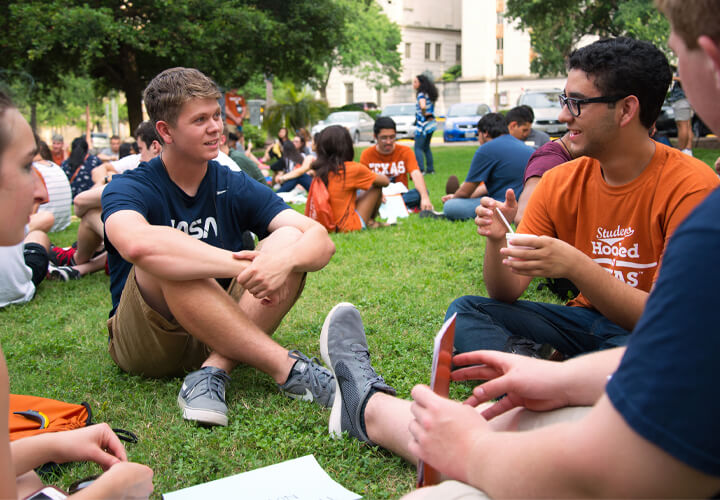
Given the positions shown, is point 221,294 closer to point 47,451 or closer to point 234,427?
point 234,427

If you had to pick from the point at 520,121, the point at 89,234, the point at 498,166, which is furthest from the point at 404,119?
the point at 89,234

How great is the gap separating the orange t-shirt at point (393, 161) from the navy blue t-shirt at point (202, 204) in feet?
18.7

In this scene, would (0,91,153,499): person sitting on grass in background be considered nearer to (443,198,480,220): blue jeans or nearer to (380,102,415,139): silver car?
(443,198,480,220): blue jeans

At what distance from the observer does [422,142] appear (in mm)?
14750

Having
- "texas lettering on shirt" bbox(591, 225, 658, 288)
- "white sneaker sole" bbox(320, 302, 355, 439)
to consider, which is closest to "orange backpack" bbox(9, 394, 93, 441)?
"white sneaker sole" bbox(320, 302, 355, 439)

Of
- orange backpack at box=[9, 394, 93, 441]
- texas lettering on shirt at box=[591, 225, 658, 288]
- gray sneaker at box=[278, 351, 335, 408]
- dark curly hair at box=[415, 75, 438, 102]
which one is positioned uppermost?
dark curly hair at box=[415, 75, 438, 102]

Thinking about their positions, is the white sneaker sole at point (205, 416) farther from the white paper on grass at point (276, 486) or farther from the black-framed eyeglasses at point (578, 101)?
the black-framed eyeglasses at point (578, 101)

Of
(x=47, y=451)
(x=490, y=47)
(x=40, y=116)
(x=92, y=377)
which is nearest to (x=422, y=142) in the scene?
(x=92, y=377)

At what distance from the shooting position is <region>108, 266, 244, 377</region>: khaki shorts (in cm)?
311

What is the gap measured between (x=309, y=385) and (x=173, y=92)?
1.64m

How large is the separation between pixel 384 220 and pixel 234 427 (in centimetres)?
594

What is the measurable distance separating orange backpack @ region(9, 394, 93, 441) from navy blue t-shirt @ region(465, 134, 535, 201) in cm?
519

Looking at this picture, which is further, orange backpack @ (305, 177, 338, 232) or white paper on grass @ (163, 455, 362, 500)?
orange backpack @ (305, 177, 338, 232)

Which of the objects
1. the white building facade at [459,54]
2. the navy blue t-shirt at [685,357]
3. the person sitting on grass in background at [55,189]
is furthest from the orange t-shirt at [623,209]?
the white building facade at [459,54]
